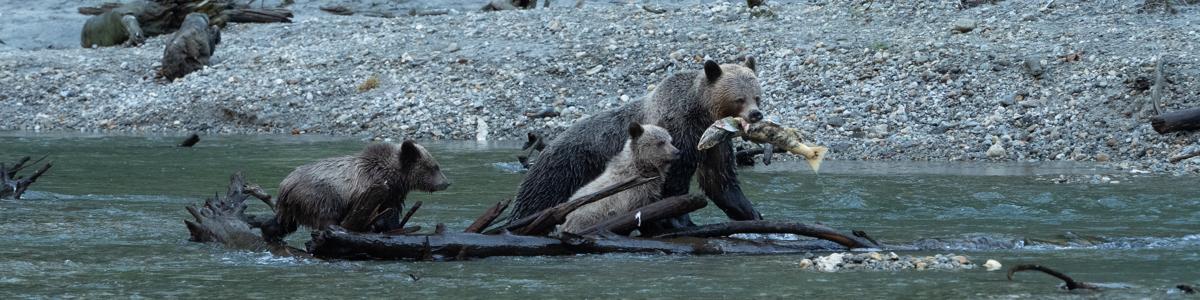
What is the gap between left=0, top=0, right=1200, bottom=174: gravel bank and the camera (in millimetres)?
18578

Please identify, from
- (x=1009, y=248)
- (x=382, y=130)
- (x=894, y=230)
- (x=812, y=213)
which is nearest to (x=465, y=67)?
(x=382, y=130)

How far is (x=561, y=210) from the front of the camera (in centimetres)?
984

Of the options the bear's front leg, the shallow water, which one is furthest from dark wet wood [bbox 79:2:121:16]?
the bear's front leg

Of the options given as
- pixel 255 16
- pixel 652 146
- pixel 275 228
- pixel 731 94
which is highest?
pixel 731 94

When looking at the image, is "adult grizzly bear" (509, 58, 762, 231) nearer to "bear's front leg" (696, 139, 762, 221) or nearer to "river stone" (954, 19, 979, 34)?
"bear's front leg" (696, 139, 762, 221)

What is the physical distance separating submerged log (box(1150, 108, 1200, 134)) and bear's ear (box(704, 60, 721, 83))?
758 centimetres

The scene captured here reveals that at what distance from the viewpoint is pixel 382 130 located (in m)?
22.4

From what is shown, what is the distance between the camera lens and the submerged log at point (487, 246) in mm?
9680

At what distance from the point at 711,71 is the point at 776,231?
4.57 feet

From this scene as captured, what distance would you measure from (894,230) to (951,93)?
8179mm

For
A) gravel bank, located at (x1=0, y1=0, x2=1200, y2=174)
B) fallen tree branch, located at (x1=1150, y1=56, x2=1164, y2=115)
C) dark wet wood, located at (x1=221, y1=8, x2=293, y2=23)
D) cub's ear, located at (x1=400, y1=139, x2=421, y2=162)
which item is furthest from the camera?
dark wet wood, located at (x1=221, y1=8, x2=293, y2=23)

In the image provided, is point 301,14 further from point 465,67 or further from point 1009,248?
point 1009,248

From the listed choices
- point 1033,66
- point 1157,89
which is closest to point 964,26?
point 1033,66

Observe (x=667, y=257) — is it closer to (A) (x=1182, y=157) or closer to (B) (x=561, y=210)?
(B) (x=561, y=210)
